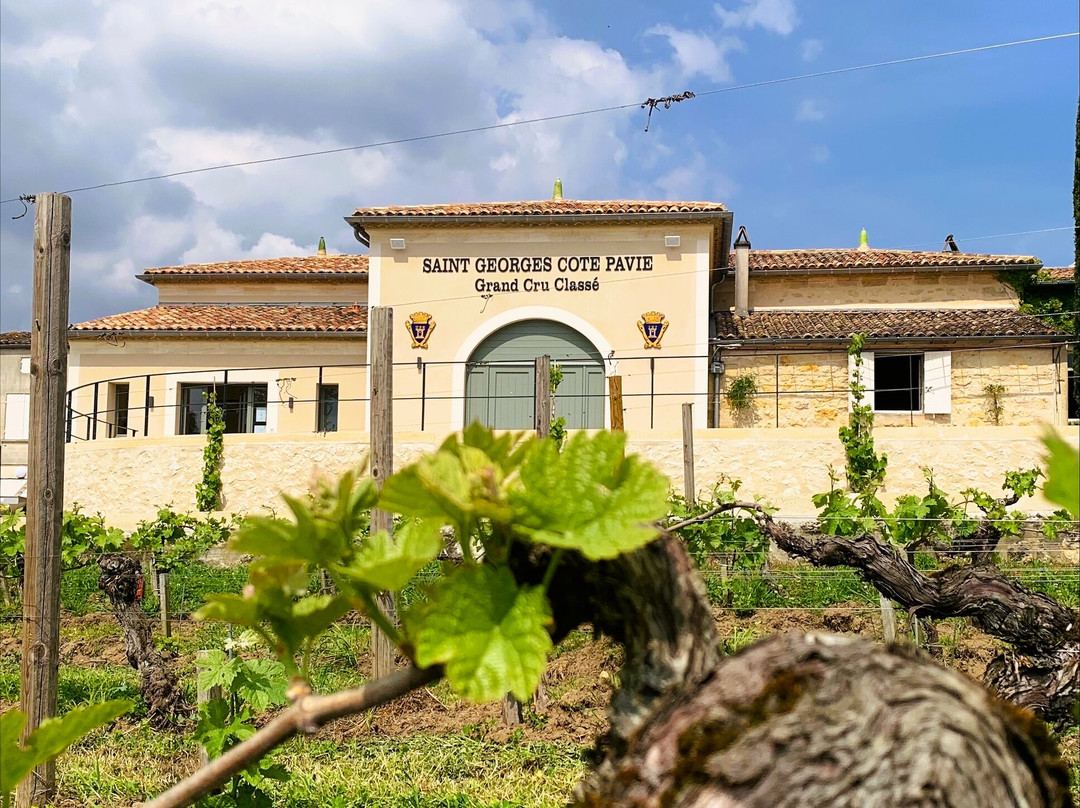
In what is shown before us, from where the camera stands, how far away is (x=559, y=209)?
1864 cm

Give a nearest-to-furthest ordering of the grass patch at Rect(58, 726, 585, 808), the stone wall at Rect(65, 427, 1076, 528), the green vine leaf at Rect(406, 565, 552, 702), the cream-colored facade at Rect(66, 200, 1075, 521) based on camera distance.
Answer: the green vine leaf at Rect(406, 565, 552, 702), the grass patch at Rect(58, 726, 585, 808), the stone wall at Rect(65, 427, 1076, 528), the cream-colored facade at Rect(66, 200, 1075, 521)

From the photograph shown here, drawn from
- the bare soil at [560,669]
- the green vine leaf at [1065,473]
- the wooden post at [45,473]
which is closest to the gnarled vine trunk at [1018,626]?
the green vine leaf at [1065,473]

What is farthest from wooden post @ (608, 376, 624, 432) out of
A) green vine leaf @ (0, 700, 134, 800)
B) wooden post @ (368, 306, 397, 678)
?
green vine leaf @ (0, 700, 134, 800)

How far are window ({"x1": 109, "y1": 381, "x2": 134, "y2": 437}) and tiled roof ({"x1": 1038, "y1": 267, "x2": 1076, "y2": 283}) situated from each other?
2067 centimetres

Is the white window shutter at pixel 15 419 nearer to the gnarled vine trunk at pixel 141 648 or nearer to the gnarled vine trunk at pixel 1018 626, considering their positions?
the gnarled vine trunk at pixel 141 648

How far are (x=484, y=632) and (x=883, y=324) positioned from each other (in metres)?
19.7

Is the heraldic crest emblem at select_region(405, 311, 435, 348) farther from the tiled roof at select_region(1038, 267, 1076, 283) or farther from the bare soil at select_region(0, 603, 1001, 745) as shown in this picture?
the tiled roof at select_region(1038, 267, 1076, 283)

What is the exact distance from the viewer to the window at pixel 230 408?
20.0m

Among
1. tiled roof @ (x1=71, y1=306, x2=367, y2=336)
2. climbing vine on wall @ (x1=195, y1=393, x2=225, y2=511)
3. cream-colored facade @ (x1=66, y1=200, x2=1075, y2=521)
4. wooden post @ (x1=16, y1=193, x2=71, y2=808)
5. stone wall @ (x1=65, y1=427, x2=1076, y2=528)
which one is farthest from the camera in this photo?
tiled roof @ (x1=71, y1=306, x2=367, y2=336)

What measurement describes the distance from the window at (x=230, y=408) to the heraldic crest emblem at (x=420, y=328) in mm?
3958

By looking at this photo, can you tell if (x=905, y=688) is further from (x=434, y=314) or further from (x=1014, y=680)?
(x=434, y=314)

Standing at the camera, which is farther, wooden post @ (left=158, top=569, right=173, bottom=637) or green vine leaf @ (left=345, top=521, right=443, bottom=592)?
wooden post @ (left=158, top=569, right=173, bottom=637)

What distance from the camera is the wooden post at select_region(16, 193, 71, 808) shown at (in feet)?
14.2

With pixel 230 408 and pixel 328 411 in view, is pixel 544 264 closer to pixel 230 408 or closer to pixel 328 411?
pixel 328 411
